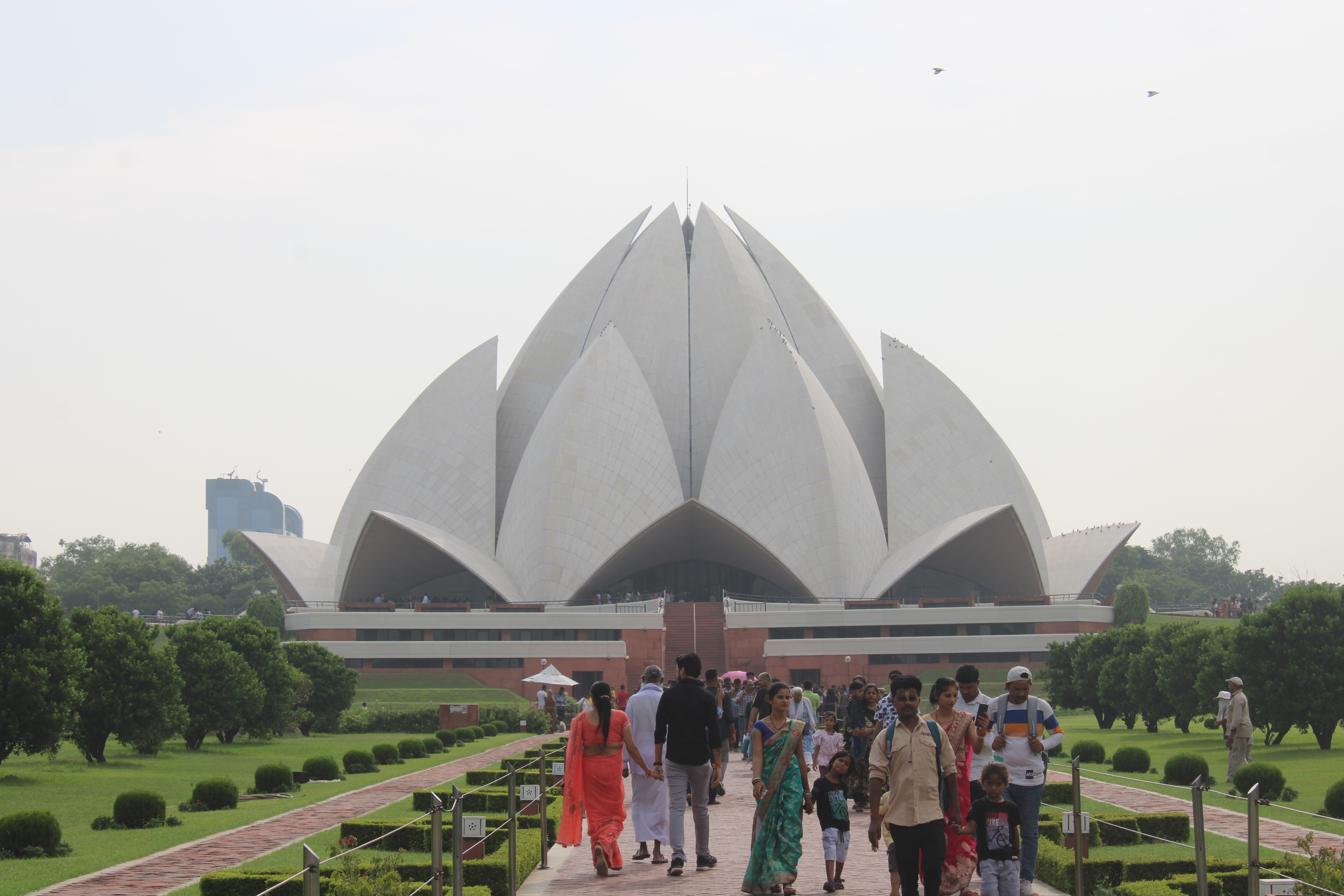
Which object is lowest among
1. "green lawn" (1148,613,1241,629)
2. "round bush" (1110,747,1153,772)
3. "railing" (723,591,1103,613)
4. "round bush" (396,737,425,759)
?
"round bush" (396,737,425,759)

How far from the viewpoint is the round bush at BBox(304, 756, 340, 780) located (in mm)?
14758

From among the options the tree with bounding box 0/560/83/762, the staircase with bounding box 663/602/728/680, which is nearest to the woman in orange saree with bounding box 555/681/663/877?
the tree with bounding box 0/560/83/762

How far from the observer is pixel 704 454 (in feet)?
147

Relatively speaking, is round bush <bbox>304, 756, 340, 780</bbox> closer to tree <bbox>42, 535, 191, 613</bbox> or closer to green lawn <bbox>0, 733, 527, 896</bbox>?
green lawn <bbox>0, 733, 527, 896</bbox>

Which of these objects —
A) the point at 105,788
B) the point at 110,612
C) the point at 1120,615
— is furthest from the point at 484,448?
the point at 105,788

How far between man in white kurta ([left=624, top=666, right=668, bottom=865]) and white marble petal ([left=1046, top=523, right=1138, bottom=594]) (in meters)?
35.0

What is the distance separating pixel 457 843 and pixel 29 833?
188 inches

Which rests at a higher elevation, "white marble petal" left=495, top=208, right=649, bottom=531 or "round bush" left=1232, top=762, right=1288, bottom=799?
"white marble petal" left=495, top=208, right=649, bottom=531

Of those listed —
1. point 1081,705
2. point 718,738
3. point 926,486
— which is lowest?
point 1081,705

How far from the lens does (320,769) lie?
1476 centimetres

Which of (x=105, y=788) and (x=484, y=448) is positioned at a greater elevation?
(x=484, y=448)

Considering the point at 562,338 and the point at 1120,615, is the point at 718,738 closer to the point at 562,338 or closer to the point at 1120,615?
the point at 1120,615

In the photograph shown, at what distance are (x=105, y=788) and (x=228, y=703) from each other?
658 cm

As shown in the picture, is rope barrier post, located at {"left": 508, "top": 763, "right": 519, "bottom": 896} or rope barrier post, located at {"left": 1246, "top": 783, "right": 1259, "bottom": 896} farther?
rope barrier post, located at {"left": 508, "top": 763, "right": 519, "bottom": 896}
